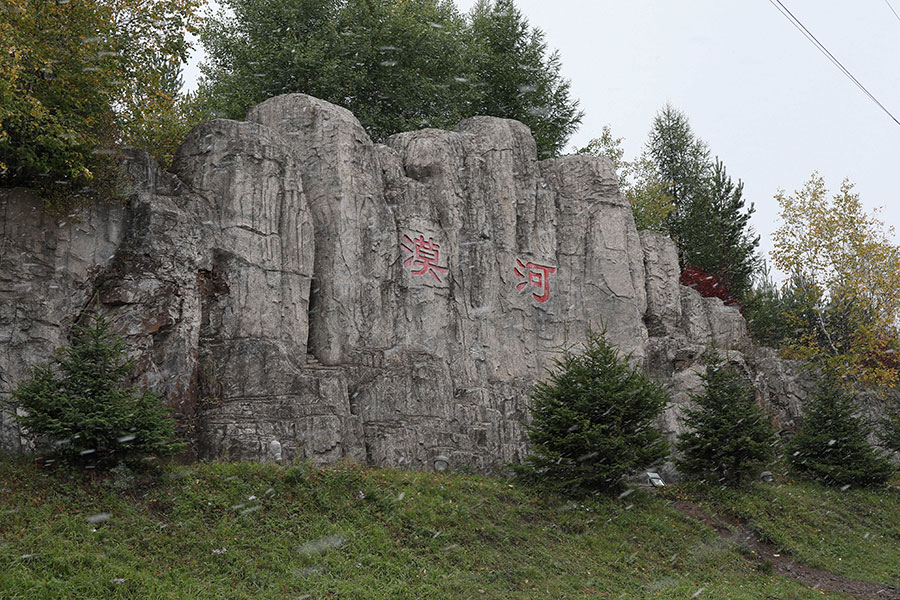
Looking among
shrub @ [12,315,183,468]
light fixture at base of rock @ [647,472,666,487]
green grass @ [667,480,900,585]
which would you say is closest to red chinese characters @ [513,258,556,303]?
light fixture at base of rock @ [647,472,666,487]

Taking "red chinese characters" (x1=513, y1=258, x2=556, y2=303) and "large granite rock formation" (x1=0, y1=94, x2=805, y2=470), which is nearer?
"large granite rock formation" (x1=0, y1=94, x2=805, y2=470)

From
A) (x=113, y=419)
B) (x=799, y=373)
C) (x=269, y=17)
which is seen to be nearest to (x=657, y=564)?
(x=113, y=419)

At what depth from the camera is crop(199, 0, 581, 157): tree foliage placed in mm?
20703

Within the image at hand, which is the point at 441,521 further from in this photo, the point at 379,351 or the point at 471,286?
the point at 471,286

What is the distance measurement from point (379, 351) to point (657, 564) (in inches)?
236

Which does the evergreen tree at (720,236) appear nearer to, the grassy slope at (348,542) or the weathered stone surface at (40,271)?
the grassy slope at (348,542)

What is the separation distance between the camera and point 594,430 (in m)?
12.5

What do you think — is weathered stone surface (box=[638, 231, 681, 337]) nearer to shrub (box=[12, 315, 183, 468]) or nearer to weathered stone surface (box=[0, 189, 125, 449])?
weathered stone surface (box=[0, 189, 125, 449])

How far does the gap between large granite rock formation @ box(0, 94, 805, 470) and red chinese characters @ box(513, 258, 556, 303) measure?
44 millimetres

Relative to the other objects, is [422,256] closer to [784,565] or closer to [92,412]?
[92,412]

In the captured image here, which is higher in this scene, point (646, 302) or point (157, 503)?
point (646, 302)

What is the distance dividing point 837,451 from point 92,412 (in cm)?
1571

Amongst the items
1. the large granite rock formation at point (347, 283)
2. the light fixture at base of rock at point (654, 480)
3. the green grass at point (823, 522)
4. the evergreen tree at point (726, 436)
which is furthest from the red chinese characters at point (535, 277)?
the green grass at point (823, 522)

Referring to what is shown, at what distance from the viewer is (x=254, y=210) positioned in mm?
13414
